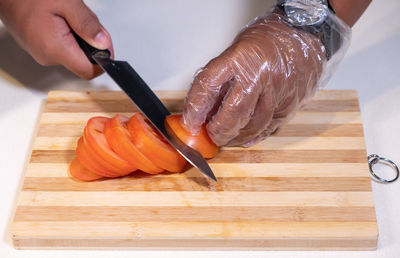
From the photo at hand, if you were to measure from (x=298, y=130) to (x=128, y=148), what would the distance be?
2.54 ft

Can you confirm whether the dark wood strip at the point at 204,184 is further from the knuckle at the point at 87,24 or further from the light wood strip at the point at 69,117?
the knuckle at the point at 87,24

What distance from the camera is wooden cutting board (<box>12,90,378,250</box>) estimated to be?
2180mm

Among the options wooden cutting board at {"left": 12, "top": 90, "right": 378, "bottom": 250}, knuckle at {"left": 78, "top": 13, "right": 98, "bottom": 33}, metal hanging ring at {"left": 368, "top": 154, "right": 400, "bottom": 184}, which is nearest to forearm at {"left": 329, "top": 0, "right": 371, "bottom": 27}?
wooden cutting board at {"left": 12, "top": 90, "right": 378, "bottom": 250}

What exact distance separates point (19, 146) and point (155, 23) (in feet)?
3.45

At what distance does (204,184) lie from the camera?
2324 millimetres

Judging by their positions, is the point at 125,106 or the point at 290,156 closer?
the point at 290,156

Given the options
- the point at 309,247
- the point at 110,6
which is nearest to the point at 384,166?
the point at 309,247

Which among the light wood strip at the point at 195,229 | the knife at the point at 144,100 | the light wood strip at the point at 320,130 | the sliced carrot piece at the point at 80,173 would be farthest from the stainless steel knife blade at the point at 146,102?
the light wood strip at the point at 320,130

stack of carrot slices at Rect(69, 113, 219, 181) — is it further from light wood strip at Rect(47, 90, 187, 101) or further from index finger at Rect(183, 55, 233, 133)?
light wood strip at Rect(47, 90, 187, 101)

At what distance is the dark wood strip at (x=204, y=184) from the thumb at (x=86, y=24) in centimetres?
56

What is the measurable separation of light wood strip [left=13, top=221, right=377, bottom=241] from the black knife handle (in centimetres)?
68

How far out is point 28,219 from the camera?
86.9 inches

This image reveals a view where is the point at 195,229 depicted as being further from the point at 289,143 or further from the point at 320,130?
the point at 320,130

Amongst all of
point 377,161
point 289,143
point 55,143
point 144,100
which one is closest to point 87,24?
point 144,100
